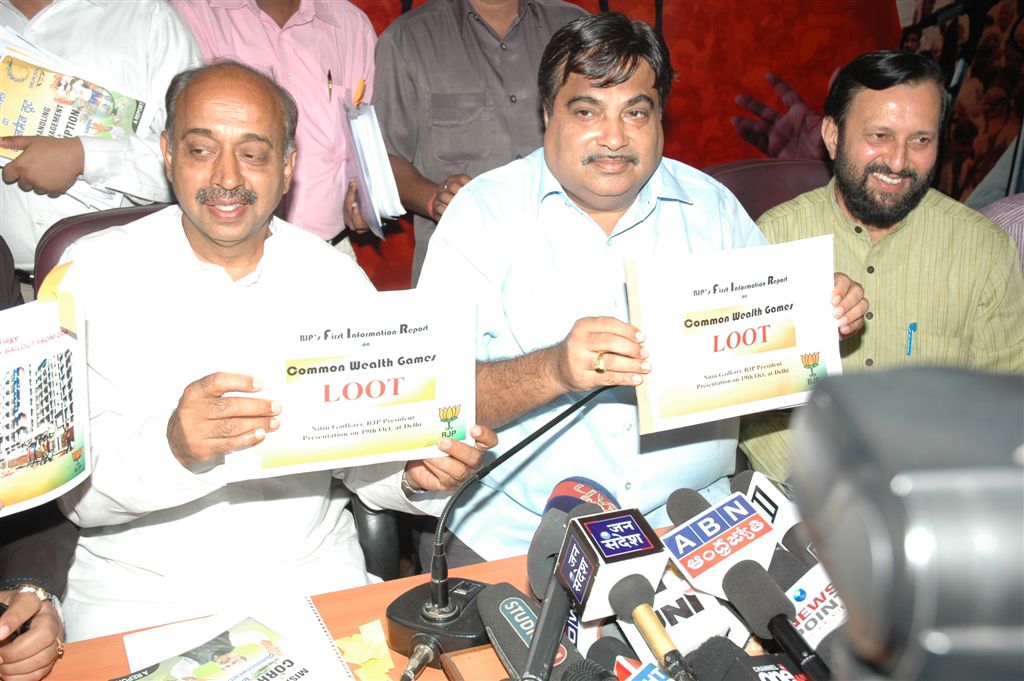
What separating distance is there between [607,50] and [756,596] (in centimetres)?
158

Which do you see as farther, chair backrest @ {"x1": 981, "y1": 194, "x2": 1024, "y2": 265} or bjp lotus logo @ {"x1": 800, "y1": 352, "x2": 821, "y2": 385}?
chair backrest @ {"x1": 981, "y1": 194, "x2": 1024, "y2": 265}

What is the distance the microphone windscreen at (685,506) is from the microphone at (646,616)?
1.49 feet

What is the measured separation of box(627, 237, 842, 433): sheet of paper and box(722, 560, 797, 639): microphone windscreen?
48 centimetres

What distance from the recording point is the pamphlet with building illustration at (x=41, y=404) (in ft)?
5.58

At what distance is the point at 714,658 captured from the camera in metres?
1.61

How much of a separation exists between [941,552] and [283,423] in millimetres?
1525

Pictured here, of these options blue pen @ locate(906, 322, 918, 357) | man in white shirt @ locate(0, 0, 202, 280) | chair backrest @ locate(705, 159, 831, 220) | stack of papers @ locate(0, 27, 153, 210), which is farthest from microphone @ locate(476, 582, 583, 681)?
stack of papers @ locate(0, 27, 153, 210)

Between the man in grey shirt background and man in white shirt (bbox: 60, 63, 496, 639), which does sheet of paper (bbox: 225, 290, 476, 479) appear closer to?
man in white shirt (bbox: 60, 63, 496, 639)

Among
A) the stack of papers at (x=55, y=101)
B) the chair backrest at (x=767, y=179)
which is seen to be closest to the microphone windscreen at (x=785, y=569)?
the chair backrest at (x=767, y=179)

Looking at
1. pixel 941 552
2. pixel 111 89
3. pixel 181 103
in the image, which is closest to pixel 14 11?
pixel 111 89

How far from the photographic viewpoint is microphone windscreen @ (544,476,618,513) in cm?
196

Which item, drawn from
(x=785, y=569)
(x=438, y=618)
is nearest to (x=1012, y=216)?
(x=785, y=569)

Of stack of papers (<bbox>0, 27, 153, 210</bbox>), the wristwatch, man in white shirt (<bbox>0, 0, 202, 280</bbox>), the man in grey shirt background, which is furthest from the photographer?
the man in grey shirt background

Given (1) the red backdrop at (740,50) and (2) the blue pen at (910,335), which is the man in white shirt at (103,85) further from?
(2) the blue pen at (910,335)
